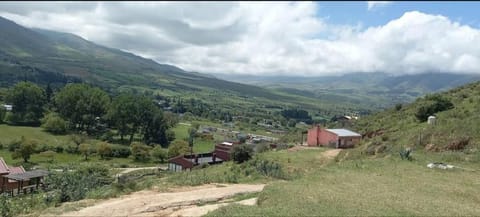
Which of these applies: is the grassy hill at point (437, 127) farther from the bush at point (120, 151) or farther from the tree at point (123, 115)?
the tree at point (123, 115)

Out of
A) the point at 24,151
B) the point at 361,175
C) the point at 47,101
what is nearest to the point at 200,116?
the point at 47,101

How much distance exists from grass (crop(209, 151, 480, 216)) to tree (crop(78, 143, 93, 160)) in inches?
1721

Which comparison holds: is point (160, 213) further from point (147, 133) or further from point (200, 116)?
point (200, 116)

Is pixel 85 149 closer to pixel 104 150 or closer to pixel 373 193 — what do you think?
Answer: pixel 104 150

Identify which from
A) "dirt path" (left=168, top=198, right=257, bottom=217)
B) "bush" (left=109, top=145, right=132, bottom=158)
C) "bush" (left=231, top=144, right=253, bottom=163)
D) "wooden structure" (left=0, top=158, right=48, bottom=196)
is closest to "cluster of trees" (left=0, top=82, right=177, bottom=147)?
"bush" (left=109, top=145, right=132, bottom=158)

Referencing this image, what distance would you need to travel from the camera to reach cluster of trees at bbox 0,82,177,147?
76625 mm

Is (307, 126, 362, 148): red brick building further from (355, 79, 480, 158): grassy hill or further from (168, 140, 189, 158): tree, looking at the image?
(168, 140, 189, 158): tree

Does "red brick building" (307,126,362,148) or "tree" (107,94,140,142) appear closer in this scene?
"red brick building" (307,126,362,148)

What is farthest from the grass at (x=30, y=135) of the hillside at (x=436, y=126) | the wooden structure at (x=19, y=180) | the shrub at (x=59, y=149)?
the hillside at (x=436, y=126)

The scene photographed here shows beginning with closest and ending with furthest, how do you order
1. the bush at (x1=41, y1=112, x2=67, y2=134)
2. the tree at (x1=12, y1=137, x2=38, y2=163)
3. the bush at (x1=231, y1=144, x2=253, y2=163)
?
the bush at (x1=231, y1=144, x2=253, y2=163)
the tree at (x1=12, y1=137, x2=38, y2=163)
the bush at (x1=41, y1=112, x2=67, y2=134)

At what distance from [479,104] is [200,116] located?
9293 cm

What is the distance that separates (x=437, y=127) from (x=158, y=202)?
68.3 ft

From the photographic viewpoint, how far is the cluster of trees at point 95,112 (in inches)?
3017

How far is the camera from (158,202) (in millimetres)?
16297
